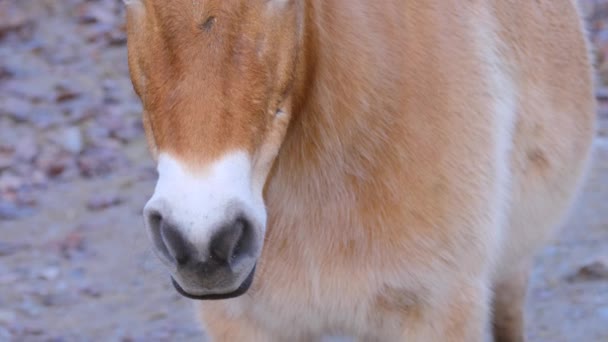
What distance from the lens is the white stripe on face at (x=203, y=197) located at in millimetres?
2156

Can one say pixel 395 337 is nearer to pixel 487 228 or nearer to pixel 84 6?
pixel 487 228

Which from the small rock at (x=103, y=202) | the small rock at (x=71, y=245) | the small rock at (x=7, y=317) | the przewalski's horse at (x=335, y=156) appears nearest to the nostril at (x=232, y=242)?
the przewalski's horse at (x=335, y=156)

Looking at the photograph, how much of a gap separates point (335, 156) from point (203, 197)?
2.32 ft

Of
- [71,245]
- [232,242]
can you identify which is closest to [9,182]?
[71,245]

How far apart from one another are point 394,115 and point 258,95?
23.8 inches

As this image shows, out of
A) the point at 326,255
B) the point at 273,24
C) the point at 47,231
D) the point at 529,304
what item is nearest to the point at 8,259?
the point at 47,231

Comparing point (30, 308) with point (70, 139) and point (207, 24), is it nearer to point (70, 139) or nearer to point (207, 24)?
point (70, 139)

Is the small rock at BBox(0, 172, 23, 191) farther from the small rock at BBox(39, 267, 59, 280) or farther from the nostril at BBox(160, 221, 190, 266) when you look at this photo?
the nostril at BBox(160, 221, 190, 266)

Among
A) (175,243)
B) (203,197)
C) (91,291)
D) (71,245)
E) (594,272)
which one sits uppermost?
(203,197)

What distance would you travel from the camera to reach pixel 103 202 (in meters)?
5.65

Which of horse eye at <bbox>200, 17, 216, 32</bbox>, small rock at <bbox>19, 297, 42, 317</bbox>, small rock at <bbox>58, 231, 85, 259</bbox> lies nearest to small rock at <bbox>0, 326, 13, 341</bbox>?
small rock at <bbox>19, 297, 42, 317</bbox>

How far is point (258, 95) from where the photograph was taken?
2.30 metres

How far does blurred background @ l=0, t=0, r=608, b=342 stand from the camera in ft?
15.0

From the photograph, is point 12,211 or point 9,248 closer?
point 9,248
